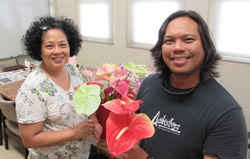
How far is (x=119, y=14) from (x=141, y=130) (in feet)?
9.94

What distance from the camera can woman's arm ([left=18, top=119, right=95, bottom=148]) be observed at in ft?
3.46

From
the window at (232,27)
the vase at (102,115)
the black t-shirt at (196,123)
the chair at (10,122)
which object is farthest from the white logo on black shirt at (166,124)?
the window at (232,27)

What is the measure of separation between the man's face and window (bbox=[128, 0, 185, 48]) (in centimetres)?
226

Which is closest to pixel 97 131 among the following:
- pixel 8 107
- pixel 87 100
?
pixel 87 100

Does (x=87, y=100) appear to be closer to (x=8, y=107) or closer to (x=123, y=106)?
(x=123, y=106)

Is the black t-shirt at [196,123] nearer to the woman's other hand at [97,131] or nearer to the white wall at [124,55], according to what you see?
the woman's other hand at [97,131]

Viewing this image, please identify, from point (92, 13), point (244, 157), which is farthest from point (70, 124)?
point (92, 13)

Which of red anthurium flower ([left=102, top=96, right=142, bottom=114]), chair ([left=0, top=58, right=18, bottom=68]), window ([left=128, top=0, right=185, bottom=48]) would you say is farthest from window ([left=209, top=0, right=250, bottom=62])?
chair ([left=0, top=58, right=18, bottom=68])

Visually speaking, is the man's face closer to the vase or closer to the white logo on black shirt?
the white logo on black shirt

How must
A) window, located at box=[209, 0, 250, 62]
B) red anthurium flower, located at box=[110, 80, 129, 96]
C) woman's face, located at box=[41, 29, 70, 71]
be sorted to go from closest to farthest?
red anthurium flower, located at box=[110, 80, 129, 96], woman's face, located at box=[41, 29, 70, 71], window, located at box=[209, 0, 250, 62]

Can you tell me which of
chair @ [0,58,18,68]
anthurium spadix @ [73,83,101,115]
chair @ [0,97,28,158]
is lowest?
chair @ [0,97,28,158]

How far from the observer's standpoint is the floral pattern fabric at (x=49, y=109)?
1.03m

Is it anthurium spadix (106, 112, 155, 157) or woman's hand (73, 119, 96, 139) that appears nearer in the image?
anthurium spadix (106, 112, 155, 157)

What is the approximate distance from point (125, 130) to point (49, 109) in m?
0.51
